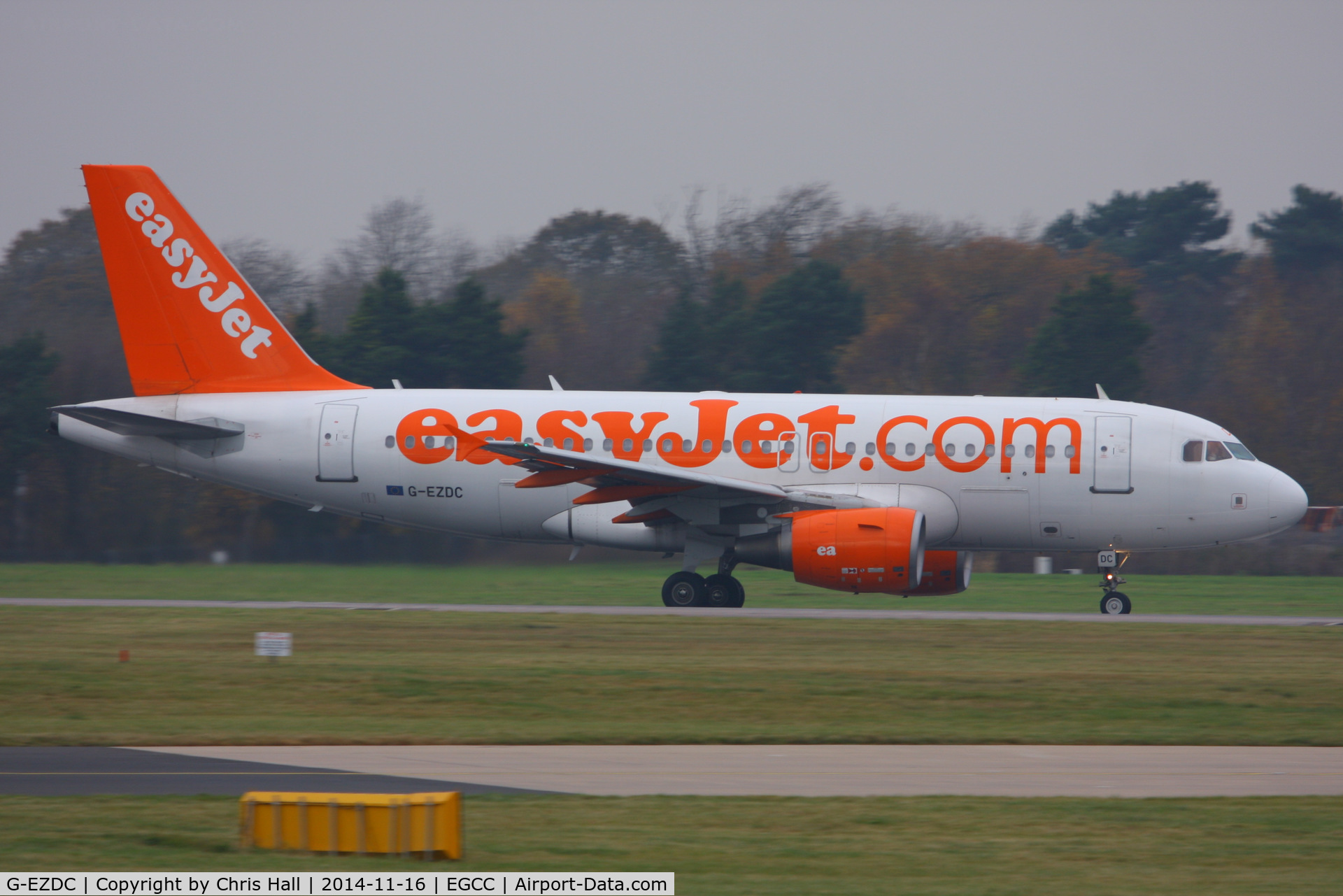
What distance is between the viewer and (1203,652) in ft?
62.3

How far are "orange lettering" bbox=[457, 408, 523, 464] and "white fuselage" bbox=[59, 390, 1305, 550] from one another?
0.10 ft

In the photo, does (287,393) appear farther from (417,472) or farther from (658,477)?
(658,477)

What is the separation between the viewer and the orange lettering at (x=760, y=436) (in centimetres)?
2469

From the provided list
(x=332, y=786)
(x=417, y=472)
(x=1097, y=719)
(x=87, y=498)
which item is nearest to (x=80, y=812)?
(x=332, y=786)

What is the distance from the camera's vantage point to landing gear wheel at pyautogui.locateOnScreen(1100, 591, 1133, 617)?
2416 cm

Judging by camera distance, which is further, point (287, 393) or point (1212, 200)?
point (1212, 200)

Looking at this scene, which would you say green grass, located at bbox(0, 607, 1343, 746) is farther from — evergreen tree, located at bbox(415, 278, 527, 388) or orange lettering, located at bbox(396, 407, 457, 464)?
evergreen tree, located at bbox(415, 278, 527, 388)

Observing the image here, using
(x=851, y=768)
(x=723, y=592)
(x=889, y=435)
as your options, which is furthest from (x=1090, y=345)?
(x=851, y=768)

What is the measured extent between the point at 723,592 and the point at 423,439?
5.80 metres

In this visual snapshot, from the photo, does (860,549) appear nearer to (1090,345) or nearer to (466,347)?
(466,347)

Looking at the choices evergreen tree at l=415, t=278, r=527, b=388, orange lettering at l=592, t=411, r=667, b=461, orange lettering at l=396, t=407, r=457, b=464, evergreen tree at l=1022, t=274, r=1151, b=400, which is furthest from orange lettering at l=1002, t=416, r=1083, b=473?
evergreen tree at l=415, t=278, r=527, b=388

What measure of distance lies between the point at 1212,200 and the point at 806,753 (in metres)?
73.3

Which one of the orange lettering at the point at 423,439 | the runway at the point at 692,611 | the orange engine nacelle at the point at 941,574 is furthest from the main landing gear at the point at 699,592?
the orange lettering at the point at 423,439

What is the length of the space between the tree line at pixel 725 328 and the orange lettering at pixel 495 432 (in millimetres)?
5302
